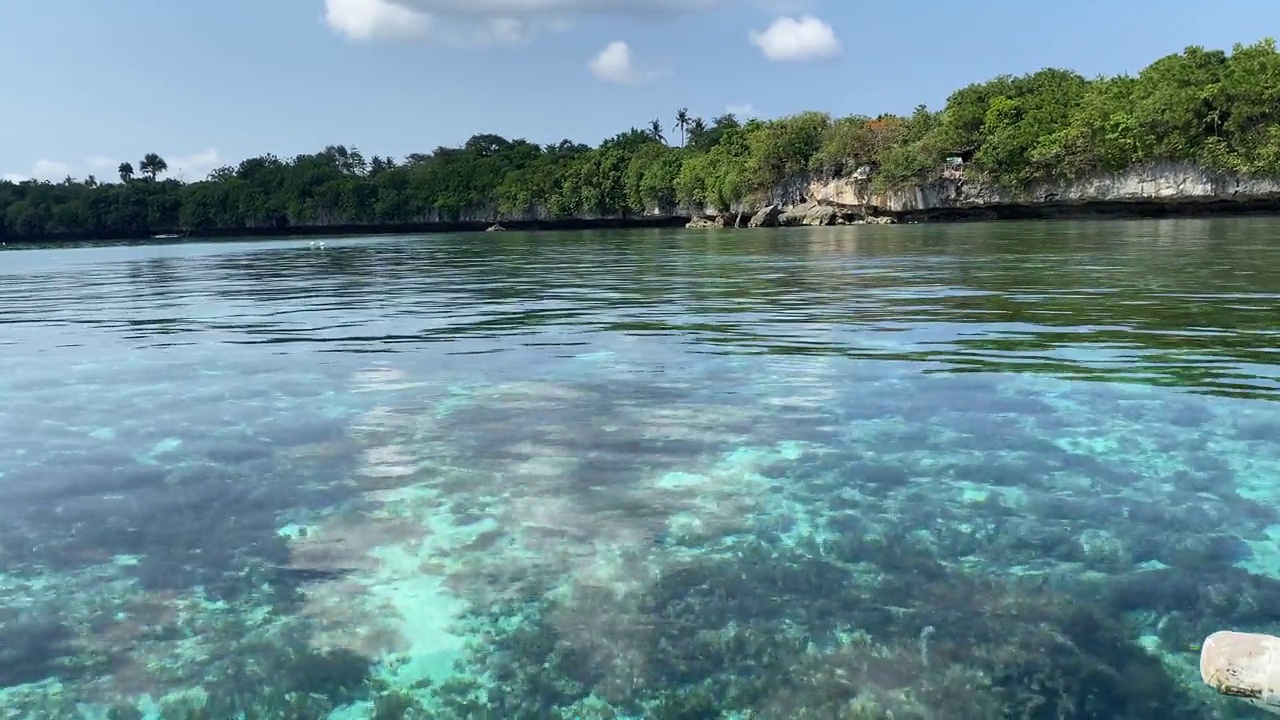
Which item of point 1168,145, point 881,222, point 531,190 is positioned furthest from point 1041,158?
point 531,190

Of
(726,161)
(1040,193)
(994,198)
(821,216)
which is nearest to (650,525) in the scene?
(1040,193)

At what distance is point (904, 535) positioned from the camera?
4.56 meters

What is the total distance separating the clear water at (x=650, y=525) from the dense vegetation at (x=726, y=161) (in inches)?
2091

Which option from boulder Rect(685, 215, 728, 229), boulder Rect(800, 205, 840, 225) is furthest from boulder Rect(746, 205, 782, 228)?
boulder Rect(685, 215, 728, 229)

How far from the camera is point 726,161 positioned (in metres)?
85.4

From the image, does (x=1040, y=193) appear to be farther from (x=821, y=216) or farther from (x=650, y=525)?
(x=650, y=525)

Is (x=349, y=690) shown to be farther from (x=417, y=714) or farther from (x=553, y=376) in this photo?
(x=553, y=376)

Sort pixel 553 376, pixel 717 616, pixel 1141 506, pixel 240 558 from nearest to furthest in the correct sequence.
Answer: pixel 717 616, pixel 240 558, pixel 1141 506, pixel 553 376

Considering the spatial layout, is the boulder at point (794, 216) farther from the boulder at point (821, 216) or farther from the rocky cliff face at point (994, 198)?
the boulder at point (821, 216)

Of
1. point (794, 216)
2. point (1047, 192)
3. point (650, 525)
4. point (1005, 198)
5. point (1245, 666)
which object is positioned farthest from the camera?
point (794, 216)

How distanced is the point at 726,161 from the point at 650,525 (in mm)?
83230

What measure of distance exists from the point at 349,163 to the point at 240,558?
143m

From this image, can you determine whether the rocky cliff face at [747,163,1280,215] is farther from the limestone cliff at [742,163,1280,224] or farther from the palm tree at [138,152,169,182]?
the palm tree at [138,152,169,182]

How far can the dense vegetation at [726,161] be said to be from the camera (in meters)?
55.3
